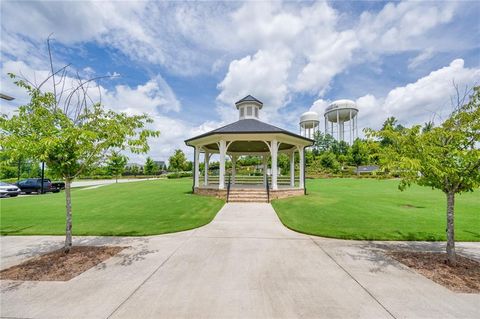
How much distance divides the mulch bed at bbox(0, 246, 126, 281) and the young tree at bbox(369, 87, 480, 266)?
642 centimetres

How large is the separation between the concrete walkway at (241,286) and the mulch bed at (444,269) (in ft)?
0.88

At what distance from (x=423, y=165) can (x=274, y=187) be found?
30.1 feet

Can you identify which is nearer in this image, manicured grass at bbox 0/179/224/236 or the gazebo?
manicured grass at bbox 0/179/224/236

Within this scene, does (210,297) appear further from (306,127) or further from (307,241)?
(306,127)

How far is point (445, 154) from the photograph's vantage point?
433cm

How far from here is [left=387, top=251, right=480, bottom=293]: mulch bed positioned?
3.66m

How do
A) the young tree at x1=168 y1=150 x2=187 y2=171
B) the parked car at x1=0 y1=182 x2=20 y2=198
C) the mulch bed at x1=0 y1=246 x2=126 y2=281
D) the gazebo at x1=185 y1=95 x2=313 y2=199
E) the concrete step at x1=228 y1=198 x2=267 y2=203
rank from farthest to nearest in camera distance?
the young tree at x1=168 y1=150 x2=187 y2=171 → the parked car at x1=0 y1=182 x2=20 y2=198 → the gazebo at x1=185 y1=95 x2=313 y2=199 → the concrete step at x1=228 y1=198 x2=267 y2=203 → the mulch bed at x1=0 y1=246 x2=126 y2=281

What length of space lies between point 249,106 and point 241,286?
47.7ft

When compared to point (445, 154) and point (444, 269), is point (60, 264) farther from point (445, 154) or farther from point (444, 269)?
point (445, 154)

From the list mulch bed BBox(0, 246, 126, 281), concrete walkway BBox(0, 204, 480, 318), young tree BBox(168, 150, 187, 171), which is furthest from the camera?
young tree BBox(168, 150, 187, 171)

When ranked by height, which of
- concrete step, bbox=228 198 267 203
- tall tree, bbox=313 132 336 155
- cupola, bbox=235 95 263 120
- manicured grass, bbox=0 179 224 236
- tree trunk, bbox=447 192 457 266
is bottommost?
manicured grass, bbox=0 179 224 236

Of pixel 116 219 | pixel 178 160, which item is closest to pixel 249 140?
pixel 116 219

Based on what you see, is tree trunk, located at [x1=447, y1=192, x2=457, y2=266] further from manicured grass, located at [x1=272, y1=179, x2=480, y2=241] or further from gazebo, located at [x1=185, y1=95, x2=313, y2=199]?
gazebo, located at [x1=185, y1=95, x2=313, y2=199]

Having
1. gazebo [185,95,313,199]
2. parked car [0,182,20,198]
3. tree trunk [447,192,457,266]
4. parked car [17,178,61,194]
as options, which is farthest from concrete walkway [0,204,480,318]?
parked car [17,178,61,194]
